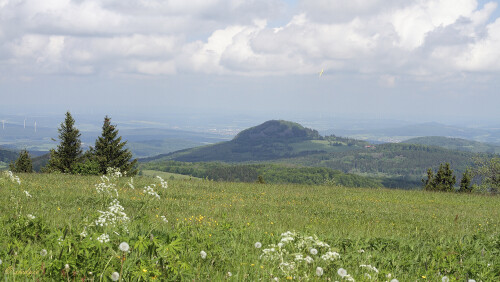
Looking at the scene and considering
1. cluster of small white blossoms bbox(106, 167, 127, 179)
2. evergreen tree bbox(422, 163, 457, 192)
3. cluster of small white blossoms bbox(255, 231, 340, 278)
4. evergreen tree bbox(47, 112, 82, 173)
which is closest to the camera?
cluster of small white blossoms bbox(255, 231, 340, 278)

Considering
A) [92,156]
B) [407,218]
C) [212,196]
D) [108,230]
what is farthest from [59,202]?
[92,156]

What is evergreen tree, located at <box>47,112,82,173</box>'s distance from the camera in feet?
195

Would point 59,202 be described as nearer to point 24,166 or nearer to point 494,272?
point 494,272

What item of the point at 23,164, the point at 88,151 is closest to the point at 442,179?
the point at 88,151

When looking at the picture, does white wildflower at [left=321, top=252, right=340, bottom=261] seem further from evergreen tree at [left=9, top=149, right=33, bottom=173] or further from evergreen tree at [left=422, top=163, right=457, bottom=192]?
evergreen tree at [left=9, top=149, right=33, bottom=173]

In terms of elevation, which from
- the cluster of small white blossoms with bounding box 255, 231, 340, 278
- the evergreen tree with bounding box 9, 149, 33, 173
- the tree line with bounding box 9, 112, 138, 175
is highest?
the cluster of small white blossoms with bounding box 255, 231, 340, 278

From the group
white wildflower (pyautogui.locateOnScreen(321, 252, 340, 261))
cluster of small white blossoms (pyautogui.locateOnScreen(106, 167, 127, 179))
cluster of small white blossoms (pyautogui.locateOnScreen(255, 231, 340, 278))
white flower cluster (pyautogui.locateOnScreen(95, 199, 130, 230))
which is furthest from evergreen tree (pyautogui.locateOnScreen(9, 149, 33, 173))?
white wildflower (pyautogui.locateOnScreen(321, 252, 340, 261))

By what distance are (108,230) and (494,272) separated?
6444 mm

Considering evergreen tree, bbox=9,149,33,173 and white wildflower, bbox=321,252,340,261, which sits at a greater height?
white wildflower, bbox=321,252,340,261

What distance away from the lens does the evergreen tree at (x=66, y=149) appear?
59.5 m

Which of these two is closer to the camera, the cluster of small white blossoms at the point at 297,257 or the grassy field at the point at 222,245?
the grassy field at the point at 222,245

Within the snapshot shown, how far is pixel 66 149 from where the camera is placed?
6044cm

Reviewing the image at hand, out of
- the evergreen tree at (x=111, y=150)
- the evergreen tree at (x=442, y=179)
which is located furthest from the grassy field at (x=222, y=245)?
the evergreen tree at (x=442, y=179)

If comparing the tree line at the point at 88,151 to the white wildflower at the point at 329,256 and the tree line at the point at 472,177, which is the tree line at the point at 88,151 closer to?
the tree line at the point at 472,177
